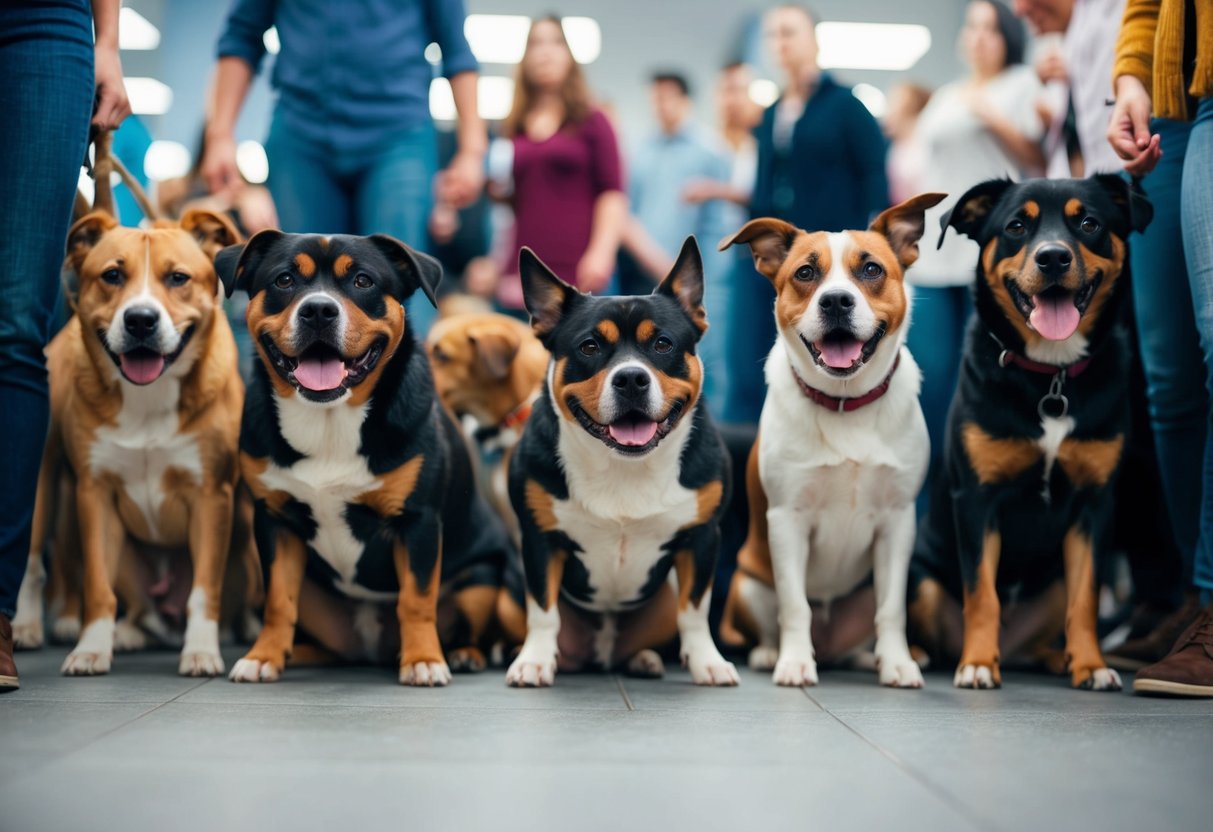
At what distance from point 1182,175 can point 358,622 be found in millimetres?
2923

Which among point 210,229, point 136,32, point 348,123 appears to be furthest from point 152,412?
point 136,32

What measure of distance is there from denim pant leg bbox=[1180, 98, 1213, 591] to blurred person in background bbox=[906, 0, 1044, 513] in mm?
1538

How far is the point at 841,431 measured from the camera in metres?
3.54

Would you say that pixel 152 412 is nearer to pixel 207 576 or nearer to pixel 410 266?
pixel 207 576

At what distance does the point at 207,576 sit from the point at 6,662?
72 centimetres

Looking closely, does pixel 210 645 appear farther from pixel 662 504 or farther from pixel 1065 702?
pixel 1065 702

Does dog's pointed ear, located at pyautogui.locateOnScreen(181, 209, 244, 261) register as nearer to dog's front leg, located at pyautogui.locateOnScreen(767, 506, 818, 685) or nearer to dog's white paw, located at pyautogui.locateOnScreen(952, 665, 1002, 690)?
dog's front leg, located at pyautogui.locateOnScreen(767, 506, 818, 685)

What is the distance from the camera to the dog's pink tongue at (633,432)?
3305 millimetres

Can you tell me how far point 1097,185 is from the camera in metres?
3.42

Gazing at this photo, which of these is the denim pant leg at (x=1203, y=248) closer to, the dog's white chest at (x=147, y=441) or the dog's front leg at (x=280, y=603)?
the dog's front leg at (x=280, y=603)

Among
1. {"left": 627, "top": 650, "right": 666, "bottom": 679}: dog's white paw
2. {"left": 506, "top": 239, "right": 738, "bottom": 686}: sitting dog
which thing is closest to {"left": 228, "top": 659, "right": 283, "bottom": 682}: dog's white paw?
{"left": 506, "top": 239, "right": 738, "bottom": 686}: sitting dog

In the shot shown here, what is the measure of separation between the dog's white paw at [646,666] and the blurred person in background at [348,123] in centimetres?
160

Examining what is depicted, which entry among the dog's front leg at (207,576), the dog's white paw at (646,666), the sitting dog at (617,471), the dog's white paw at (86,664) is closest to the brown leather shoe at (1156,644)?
the sitting dog at (617,471)

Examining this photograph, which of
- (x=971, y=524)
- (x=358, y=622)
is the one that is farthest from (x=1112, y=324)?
(x=358, y=622)
